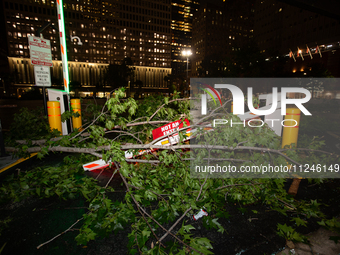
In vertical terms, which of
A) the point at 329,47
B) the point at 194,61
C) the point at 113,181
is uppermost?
the point at 194,61

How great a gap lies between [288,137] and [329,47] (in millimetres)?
60724

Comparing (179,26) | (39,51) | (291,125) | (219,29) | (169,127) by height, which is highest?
(179,26)

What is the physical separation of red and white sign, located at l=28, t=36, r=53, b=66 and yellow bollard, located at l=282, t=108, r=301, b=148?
8851 millimetres

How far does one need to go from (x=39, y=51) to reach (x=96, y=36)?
104 metres

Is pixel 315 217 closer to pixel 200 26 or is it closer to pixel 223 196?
pixel 223 196

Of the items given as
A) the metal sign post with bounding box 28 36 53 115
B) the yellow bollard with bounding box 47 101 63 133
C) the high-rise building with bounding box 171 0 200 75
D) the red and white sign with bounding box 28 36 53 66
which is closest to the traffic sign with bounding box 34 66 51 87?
the metal sign post with bounding box 28 36 53 115

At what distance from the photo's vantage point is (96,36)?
94125 mm

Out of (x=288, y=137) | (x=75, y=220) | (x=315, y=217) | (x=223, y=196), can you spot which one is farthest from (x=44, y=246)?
(x=288, y=137)

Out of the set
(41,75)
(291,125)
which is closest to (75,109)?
(41,75)

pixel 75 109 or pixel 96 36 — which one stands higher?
pixel 96 36

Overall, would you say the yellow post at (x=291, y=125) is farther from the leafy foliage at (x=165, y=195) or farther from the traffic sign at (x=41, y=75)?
the traffic sign at (x=41, y=75)

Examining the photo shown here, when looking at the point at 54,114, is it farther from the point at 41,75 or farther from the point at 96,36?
the point at 96,36

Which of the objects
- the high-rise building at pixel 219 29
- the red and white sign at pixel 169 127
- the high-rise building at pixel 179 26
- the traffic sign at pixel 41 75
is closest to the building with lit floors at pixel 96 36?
the high-rise building at pixel 219 29

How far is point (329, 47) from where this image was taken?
46.8 metres
